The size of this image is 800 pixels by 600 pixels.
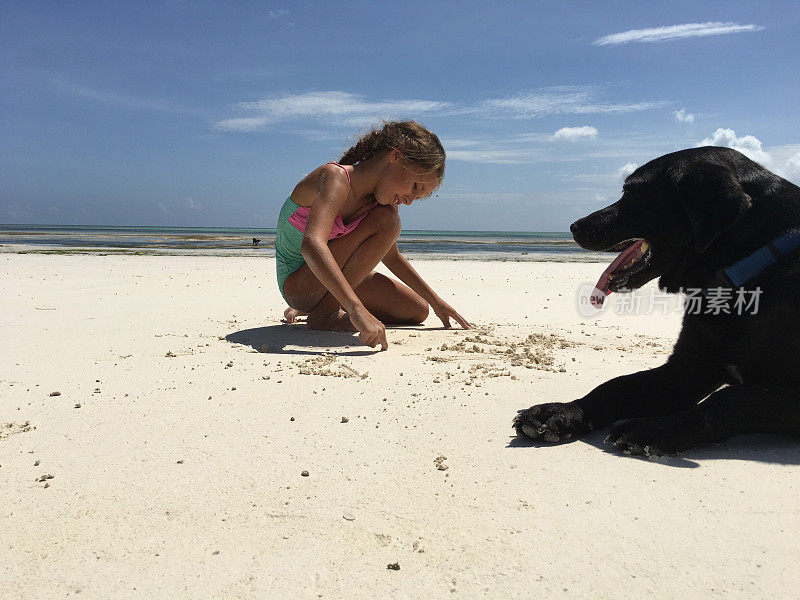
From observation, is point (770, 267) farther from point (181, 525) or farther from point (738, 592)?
point (181, 525)

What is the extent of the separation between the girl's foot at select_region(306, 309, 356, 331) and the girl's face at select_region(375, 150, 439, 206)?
973mm

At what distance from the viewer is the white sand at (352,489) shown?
147 cm

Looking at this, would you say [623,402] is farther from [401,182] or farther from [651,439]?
[401,182]

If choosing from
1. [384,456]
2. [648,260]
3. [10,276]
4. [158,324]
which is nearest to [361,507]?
[384,456]

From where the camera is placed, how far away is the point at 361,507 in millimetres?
1805

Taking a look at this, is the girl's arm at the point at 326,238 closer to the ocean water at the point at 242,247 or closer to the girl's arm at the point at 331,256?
the girl's arm at the point at 331,256

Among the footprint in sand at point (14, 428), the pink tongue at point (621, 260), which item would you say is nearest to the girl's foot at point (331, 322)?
the pink tongue at point (621, 260)

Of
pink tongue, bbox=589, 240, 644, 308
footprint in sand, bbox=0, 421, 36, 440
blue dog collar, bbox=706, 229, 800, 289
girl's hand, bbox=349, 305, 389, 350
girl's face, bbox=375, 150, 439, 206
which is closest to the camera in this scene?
blue dog collar, bbox=706, 229, 800, 289

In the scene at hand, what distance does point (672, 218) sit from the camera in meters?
2.50

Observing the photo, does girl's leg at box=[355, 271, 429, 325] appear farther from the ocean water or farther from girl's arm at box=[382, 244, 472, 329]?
the ocean water

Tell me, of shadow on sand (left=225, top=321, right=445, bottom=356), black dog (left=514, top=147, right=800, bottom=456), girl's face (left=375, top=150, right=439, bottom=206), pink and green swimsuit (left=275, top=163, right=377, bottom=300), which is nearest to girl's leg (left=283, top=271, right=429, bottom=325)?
shadow on sand (left=225, top=321, right=445, bottom=356)

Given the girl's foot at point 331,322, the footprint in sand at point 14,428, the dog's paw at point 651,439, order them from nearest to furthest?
the dog's paw at point 651,439
the footprint in sand at point 14,428
the girl's foot at point 331,322

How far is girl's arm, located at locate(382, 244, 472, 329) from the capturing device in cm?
492

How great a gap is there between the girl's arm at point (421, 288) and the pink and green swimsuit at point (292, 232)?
0.63 meters
